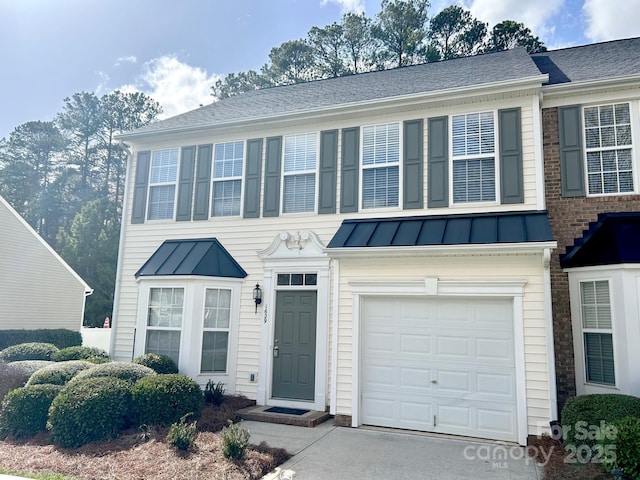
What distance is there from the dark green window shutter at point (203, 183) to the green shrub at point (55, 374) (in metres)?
4.00

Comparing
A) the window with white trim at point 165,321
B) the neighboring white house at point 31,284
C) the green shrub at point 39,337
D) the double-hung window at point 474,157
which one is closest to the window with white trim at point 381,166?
the double-hung window at point 474,157

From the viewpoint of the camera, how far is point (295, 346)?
934 cm

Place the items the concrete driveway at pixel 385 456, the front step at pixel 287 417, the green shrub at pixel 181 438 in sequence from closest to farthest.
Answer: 1. the concrete driveway at pixel 385 456
2. the green shrub at pixel 181 438
3. the front step at pixel 287 417

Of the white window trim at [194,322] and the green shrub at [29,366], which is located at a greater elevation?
the white window trim at [194,322]

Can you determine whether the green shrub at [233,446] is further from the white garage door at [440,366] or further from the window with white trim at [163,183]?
the window with white trim at [163,183]

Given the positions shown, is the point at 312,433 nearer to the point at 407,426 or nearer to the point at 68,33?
the point at 407,426

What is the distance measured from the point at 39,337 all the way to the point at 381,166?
44.5 ft

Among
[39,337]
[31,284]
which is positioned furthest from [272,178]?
[31,284]

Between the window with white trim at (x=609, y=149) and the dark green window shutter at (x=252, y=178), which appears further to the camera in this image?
the dark green window shutter at (x=252, y=178)

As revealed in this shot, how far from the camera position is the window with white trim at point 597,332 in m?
7.34

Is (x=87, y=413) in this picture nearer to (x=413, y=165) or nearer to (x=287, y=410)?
(x=287, y=410)

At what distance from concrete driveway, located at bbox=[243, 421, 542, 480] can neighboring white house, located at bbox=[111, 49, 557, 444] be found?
0.57 metres

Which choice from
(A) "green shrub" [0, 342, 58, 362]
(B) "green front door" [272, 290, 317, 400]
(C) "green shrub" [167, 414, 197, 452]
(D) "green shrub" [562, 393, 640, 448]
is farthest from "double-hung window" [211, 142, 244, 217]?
(D) "green shrub" [562, 393, 640, 448]

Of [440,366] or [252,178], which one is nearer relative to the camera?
[440,366]
